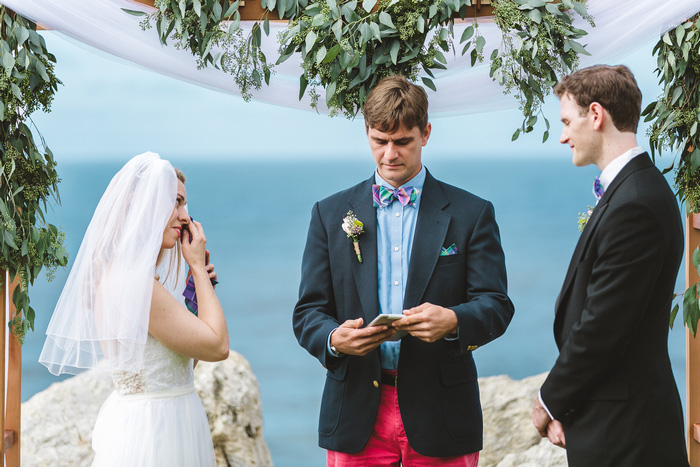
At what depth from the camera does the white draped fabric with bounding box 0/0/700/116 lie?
277 centimetres

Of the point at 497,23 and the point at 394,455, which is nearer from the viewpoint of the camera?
the point at 394,455

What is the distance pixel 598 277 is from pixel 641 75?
386 cm

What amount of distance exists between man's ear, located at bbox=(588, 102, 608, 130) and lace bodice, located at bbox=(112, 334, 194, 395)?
1461 millimetres

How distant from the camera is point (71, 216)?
6184mm

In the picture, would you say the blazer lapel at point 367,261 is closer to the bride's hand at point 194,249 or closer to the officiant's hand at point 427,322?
the officiant's hand at point 427,322

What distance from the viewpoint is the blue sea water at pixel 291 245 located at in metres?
5.96

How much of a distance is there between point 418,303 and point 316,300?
0.36 metres

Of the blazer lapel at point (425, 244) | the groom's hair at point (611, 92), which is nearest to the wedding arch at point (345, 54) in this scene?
the blazer lapel at point (425, 244)

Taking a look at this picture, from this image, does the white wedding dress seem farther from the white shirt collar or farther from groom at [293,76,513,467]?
the white shirt collar

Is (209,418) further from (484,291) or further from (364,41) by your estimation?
(364,41)

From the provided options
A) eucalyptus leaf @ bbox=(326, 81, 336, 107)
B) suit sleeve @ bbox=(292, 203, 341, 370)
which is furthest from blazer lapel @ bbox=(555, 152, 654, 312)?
eucalyptus leaf @ bbox=(326, 81, 336, 107)

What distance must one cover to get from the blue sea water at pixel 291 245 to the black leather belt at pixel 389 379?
11.9 ft

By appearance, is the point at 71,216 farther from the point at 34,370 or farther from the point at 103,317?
the point at 103,317

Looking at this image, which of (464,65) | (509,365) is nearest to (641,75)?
(509,365)
